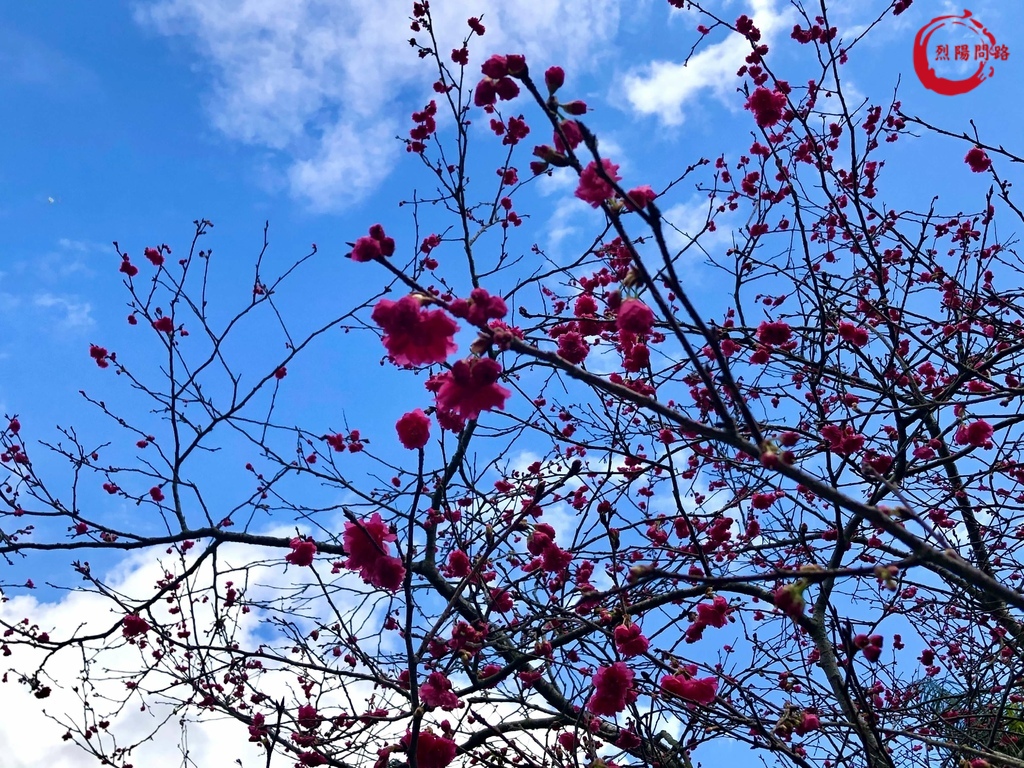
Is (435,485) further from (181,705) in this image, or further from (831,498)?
(831,498)

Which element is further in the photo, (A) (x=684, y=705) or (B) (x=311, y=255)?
(B) (x=311, y=255)

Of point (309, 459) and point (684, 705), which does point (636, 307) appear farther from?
point (309, 459)

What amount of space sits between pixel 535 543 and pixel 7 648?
4002 millimetres

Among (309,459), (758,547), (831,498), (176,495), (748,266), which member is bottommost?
(831,498)

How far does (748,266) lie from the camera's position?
4984 mm

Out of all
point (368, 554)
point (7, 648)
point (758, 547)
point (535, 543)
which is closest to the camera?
point (368, 554)

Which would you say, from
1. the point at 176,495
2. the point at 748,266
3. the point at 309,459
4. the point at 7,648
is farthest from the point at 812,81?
the point at 7,648

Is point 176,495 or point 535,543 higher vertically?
point 176,495

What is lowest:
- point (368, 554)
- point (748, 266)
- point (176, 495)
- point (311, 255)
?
point (368, 554)

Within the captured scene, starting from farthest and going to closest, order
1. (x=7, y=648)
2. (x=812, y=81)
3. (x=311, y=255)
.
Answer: (x=311, y=255) → (x=812, y=81) → (x=7, y=648)

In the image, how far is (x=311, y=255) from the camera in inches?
215

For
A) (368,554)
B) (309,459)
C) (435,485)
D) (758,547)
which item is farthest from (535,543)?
(309,459)

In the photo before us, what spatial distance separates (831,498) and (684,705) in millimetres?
1828

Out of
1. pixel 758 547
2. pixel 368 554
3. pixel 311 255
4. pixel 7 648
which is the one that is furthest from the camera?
pixel 311 255
